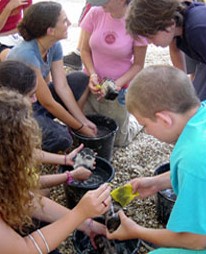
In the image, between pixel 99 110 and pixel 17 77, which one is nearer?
pixel 17 77

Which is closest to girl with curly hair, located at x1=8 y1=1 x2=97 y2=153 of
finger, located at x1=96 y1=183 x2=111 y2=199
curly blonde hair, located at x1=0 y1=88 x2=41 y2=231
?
finger, located at x1=96 y1=183 x2=111 y2=199

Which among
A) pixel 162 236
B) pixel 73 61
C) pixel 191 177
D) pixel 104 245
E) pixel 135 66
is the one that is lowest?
pixel 104 245

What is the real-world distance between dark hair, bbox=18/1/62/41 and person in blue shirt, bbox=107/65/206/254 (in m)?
0.96

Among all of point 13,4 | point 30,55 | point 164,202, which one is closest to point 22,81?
point 30,55

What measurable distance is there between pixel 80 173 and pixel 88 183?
0.10m

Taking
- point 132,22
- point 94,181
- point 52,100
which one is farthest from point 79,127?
point 132,22

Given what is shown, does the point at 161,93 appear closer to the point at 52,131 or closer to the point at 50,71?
the point at 52,131

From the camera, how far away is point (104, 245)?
1684mm

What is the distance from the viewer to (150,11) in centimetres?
184

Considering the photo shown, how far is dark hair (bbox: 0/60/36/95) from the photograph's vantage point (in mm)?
1762

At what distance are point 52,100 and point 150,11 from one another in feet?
2.32

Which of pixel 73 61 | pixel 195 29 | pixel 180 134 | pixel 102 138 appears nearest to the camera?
pixel 180 134

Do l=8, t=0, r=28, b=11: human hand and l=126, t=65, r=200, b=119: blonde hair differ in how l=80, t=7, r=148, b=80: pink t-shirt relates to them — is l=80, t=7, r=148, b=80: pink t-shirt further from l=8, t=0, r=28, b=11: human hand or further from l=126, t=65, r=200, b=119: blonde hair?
l=126, t=65, r=200, b=119: blonde hair

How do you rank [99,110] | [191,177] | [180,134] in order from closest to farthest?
[191,177] < [180,134] < [99,110]
